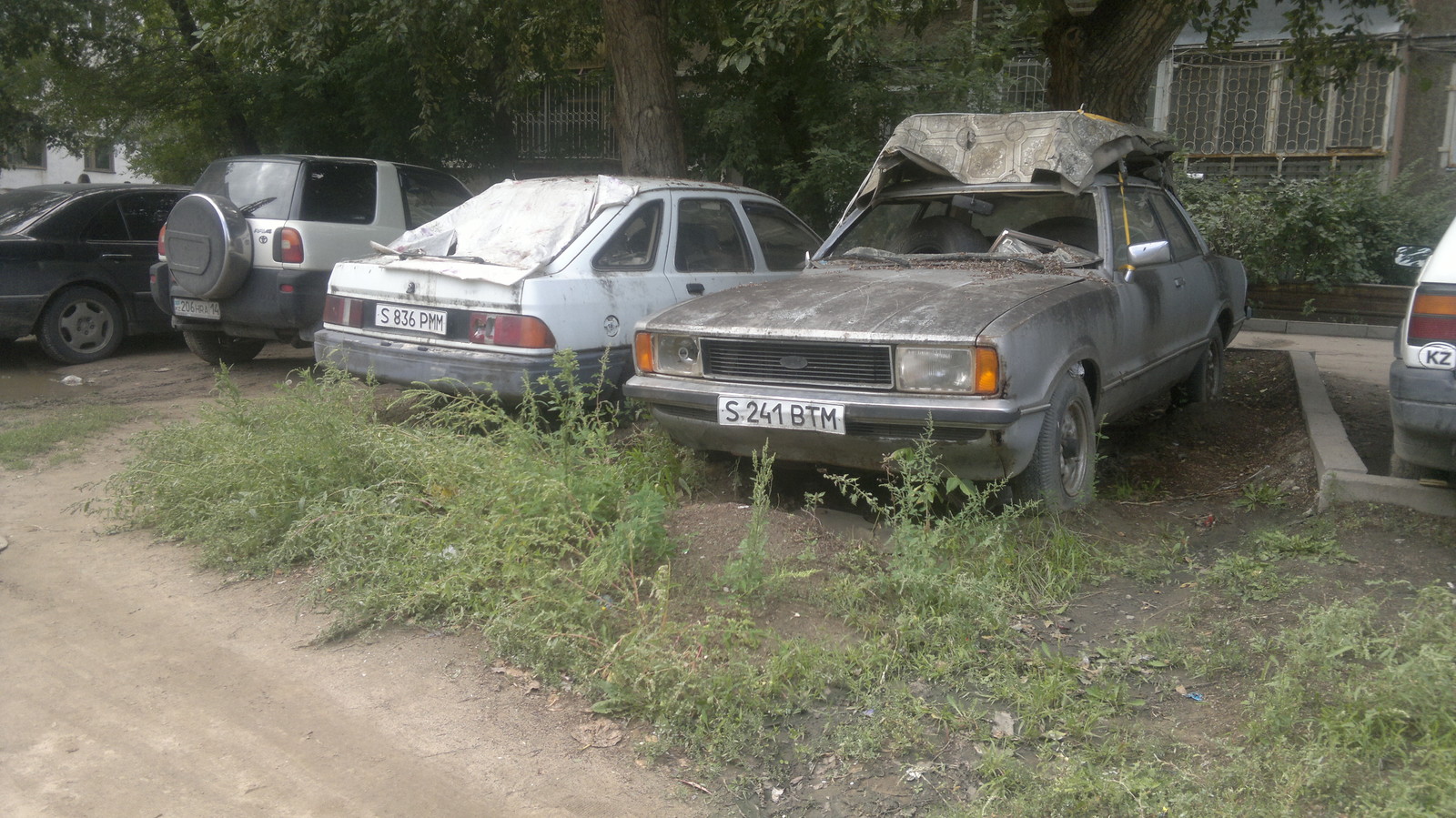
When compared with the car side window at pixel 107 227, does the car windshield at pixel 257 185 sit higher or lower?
higher

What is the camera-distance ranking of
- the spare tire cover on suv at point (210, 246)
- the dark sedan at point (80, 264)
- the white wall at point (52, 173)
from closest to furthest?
the spare tire cover on suv at point (210, 246)
the dark sedan at point (80, 264)
the white wall at point (52, 173)

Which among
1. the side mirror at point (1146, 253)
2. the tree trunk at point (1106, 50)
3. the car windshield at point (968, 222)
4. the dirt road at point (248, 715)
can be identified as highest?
the tree trunk at point (1106, 50)

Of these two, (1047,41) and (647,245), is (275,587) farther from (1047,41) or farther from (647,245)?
(1047,41)

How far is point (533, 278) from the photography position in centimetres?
564

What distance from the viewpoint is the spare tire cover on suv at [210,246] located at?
25.6 ft

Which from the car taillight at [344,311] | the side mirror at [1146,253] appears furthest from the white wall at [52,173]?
the side mirror at [1146,253]

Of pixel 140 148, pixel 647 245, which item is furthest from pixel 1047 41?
pixel 140 148


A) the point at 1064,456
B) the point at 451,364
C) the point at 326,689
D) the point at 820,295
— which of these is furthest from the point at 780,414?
the point at 451,364

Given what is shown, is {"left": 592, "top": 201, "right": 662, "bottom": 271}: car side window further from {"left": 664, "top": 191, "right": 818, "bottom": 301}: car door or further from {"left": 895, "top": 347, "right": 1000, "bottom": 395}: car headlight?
{"left": 895, "top": 347, "right": 1000, "bottom": 395}: car headlight

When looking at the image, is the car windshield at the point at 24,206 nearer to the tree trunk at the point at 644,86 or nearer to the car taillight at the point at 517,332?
the tree trunk at the point at 644,86

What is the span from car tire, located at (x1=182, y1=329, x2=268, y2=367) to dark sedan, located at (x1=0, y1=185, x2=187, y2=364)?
0.83m

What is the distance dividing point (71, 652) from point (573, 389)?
6.98 ft

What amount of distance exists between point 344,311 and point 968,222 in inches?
143

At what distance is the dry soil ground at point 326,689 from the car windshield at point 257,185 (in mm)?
3015
